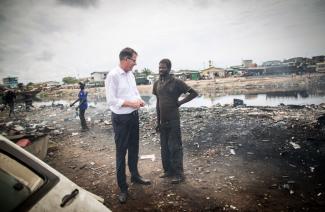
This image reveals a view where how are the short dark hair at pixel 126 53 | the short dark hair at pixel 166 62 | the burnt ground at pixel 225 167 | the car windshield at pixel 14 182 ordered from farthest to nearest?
the short dark hair at pixel 166 62 < the short dark hair at pixel 126 53 < the burnt ground at pixel 225 167 < the car windshield at pixel 14 182

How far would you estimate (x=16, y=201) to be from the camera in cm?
135

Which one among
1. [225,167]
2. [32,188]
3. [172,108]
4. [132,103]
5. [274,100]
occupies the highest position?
[132,103]

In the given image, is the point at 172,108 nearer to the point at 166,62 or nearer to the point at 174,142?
the point at 174,142

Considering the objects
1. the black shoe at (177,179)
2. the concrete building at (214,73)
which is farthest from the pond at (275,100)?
the concrete building at (214,73)

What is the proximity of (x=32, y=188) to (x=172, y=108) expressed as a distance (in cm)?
288

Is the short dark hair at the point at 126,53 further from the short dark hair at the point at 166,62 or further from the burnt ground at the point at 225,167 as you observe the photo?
the burnt ground at the point at 225,167

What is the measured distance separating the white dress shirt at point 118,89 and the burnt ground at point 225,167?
60.4 inches

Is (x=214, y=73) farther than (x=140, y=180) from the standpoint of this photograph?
Yes

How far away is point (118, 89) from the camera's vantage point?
11.6 ft

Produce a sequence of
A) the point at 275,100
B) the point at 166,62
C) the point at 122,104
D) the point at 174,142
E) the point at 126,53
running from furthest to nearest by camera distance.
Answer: the point at 275,100 < the point at 174,142 < the point at 166,62 < the point at 126,53 < the point at 122,104

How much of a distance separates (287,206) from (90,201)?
2.89 meters

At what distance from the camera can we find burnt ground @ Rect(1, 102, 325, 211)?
3.40m

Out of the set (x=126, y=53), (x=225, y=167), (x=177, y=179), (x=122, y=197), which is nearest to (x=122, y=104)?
(x=126, y=53)

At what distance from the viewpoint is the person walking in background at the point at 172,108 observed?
405cm
